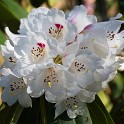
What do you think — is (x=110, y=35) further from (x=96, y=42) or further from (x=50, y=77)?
(x=50, y=77)

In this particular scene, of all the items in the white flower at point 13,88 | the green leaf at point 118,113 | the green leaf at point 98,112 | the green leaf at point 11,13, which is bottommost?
the green leaf at point 118,113

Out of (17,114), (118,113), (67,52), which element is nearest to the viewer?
(67,52)

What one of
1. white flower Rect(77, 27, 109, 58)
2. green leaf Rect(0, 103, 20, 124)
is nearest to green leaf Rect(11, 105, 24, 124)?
green leaf Rect(0, 103, 20, 124)

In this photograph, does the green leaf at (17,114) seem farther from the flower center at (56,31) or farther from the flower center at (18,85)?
the flower center at (56,31)

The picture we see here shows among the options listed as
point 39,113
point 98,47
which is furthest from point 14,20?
point 98,47

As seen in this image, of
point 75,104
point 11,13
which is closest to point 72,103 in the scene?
point 75,104

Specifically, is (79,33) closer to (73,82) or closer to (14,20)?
(73,82)

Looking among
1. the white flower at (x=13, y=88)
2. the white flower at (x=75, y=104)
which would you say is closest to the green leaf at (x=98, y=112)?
the white flower at (x=75, y=104)

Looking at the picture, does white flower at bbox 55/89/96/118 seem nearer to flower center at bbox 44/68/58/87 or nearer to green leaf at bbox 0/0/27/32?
flower center at bbox 44/68/58/87
